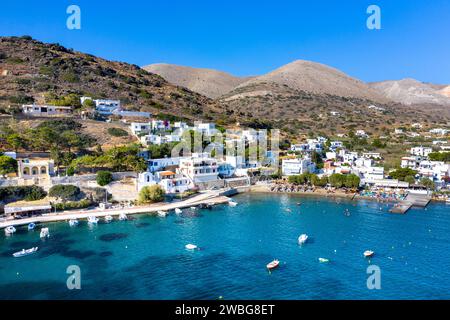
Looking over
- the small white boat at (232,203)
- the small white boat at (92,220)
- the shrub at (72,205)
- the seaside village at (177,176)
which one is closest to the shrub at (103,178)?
the seaside village at (177,176)

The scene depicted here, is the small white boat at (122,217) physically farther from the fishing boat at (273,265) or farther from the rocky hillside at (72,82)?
the rocky hillside at (72,82)

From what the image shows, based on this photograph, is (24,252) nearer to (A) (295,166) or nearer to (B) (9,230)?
(B) (9,230)

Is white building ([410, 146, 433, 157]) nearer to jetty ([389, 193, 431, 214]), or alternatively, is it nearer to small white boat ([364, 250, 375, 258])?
jetty ([389, 193, 431, 214])

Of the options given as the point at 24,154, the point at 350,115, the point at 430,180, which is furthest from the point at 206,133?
the point at 350,115

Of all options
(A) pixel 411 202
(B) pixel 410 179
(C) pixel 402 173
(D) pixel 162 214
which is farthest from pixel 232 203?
(C) pixel 402 173

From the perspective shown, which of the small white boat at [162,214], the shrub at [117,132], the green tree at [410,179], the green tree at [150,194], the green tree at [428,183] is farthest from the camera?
the shrub at [117,132]
